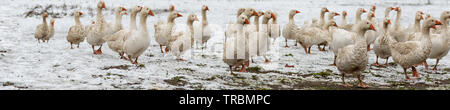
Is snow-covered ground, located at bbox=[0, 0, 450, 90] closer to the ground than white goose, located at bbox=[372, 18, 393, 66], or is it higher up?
closer to the ground

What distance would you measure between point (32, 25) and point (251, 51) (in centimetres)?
1601

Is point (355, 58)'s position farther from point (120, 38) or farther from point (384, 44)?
point (120, 38)

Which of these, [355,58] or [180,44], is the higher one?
[180,44]

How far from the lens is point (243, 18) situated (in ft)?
36.8

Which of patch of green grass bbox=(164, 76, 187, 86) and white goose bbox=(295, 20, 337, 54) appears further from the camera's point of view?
white goose bbox=(295, 20, 337, 54)

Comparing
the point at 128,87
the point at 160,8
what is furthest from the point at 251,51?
the point at 160,8

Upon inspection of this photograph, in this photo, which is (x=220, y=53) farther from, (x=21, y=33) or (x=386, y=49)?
→ (x=21, y=33)

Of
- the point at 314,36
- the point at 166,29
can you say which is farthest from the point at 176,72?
the point at 314,36

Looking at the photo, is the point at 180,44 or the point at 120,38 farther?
the point at 180,44

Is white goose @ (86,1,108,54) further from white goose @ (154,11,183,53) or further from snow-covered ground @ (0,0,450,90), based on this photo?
white goose @ (154,11,183,53)

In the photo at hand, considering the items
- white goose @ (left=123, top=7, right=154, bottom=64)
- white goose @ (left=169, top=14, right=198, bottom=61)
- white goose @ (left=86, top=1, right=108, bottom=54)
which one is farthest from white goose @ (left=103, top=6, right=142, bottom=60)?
white goose @ (left=169, top=14, right=198, bottom=61)

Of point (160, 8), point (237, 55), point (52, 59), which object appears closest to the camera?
point (237, 55)

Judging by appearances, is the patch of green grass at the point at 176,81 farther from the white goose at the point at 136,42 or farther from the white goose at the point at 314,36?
the white goose at the point at 314,36

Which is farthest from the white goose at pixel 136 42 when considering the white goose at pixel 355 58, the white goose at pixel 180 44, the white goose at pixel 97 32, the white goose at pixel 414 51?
the white goose at pixel 414 51
